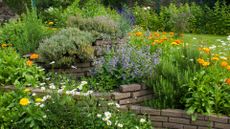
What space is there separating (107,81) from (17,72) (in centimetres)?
123

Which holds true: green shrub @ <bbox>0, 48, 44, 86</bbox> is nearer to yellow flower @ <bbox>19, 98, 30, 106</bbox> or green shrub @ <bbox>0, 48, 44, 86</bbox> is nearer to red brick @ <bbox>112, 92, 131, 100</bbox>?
yellow flower @ <bbox>19, 98, 30, 106</bbox>

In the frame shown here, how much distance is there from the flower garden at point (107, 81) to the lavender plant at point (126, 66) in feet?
0.04

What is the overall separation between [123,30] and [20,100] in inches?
102

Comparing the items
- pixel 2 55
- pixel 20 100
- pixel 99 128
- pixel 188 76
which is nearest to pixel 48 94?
pixel 20 100

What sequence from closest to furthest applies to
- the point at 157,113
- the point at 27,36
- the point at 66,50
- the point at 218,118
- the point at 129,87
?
the point at 218,118
the point at 157,113
the point at 129,87
the point at 66,50
the point at 27,36

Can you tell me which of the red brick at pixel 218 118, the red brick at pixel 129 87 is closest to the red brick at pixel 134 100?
the red brick at pixel 129 87

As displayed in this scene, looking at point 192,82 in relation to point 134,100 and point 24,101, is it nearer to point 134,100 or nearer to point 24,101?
point 134,100

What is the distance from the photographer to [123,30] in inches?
255

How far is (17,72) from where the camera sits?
17.0 feet

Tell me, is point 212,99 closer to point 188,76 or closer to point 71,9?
point 188,76

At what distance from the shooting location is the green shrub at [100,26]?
602cm

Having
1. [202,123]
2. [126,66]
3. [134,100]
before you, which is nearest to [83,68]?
[126,66]

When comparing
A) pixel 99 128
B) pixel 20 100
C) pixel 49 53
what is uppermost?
pixel 49 53

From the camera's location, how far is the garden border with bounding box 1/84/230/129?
4.45 metres
